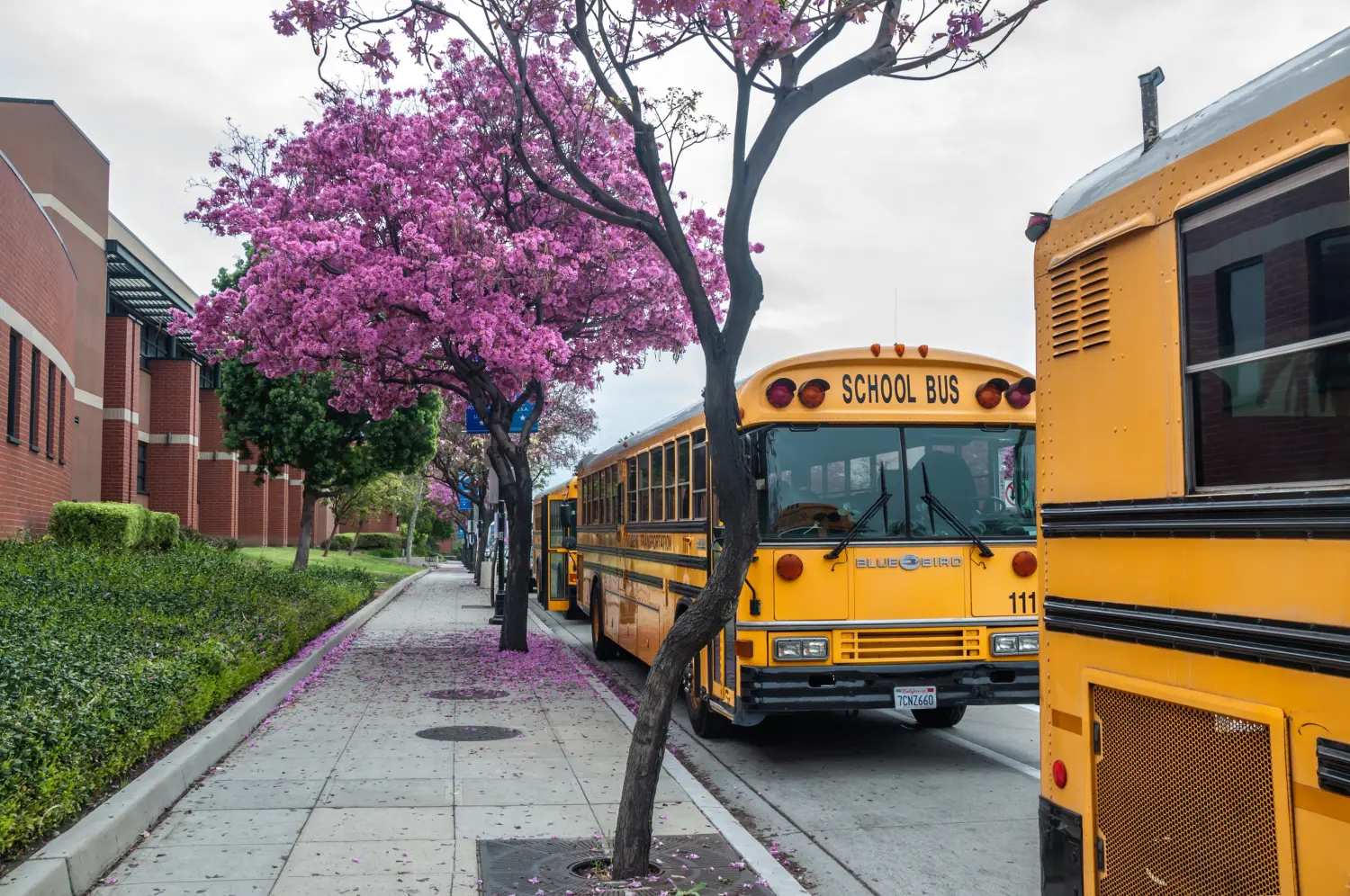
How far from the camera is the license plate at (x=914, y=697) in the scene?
27.8 ft

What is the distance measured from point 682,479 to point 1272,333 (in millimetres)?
7605

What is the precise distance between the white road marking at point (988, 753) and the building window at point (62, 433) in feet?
61.6

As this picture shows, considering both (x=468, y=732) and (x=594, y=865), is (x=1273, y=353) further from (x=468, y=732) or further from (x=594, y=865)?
(x=468, y=732)

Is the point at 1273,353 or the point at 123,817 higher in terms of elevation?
the point at 1273,353

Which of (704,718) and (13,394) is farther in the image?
(13,394)

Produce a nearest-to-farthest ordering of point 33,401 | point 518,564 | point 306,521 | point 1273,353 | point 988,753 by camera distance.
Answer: point 1273,353, point 988,753, point 518,564, point 33,401, point 306,521

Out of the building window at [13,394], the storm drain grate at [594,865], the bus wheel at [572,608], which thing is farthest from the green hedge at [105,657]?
the bus wheel at [572,608]

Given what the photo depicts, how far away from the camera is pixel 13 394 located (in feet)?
59.7

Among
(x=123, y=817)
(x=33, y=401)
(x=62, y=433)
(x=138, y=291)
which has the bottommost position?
(x=123, y=817)

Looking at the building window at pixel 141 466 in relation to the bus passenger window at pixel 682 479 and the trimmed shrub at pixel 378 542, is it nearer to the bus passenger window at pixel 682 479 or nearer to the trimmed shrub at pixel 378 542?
the bus passenger window at pixel 682 479

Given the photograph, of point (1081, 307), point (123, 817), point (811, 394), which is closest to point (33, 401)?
point (123, 817)

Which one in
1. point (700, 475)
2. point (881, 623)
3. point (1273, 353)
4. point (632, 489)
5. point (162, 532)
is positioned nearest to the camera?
point (1273, 353)

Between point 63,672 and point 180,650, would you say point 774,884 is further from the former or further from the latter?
point 180,650

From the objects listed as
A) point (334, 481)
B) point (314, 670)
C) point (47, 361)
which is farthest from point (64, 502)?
point (334, 481)
